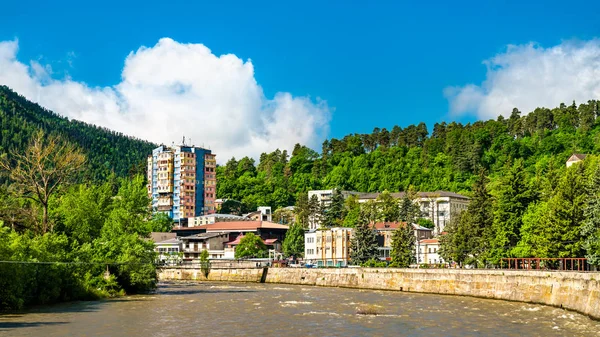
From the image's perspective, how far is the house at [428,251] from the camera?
129 meters

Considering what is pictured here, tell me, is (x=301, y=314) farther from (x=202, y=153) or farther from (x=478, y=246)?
(x=202, y=153)

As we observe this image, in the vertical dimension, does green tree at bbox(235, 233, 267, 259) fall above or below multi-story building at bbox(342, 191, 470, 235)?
below

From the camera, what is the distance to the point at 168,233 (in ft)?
504

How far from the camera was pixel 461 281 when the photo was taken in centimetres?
6184

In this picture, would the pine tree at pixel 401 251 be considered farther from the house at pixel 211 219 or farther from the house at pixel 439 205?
the house at pixel 211 219

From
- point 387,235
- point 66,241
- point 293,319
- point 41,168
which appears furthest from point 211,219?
point 293,319

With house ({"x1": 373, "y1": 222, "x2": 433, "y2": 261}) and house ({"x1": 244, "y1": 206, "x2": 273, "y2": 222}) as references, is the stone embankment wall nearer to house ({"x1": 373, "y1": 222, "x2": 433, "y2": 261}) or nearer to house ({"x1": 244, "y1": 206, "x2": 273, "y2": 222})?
house ({"x1": 373, "y1": 222, "x2": 433, "y2": 261})

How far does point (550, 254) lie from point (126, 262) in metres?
35.0

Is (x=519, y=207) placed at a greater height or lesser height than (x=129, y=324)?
greater

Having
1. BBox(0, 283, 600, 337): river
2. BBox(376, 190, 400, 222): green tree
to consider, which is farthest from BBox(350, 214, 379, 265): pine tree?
BBox(376, 190, 400, 222): green tree

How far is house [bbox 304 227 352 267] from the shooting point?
119450mm

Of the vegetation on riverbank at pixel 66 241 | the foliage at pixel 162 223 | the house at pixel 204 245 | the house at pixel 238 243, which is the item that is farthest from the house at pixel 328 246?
the vegetation on riverbank at pixel 66 241

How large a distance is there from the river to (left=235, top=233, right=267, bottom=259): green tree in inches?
2796

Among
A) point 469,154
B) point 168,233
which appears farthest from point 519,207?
point 469,154
